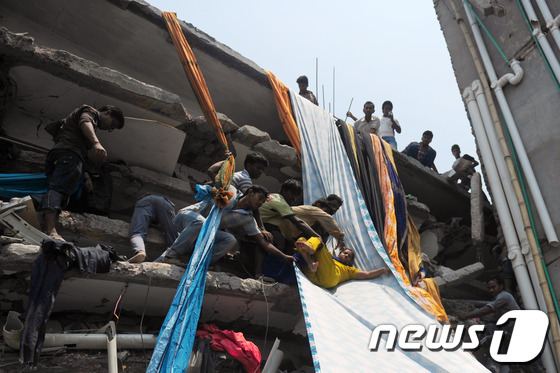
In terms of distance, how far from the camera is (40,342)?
3314mm

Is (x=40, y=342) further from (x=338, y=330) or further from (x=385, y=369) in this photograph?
(x=385, y=369)

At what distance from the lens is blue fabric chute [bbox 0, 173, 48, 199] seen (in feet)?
13.8

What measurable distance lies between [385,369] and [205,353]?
4.71 feet

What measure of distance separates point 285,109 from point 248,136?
87cm

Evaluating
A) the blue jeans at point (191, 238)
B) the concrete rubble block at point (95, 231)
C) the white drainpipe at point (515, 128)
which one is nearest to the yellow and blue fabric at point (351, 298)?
the blue jeans at point (191, 238)

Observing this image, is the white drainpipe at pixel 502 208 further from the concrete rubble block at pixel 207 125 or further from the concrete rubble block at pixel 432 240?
the concrete rubble block at pixel 207 125

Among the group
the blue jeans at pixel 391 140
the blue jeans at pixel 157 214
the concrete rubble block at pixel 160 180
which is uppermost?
the blue jeans at pixel 391 140

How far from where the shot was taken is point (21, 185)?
168 inches

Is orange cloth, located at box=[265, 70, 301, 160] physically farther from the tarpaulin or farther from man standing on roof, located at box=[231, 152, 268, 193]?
the tarpaulin

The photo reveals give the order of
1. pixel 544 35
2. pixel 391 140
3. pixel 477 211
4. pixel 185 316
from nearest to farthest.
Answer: pixel 185 316 → pixel 544 35 → pixel 477 211 → pixel 391 140

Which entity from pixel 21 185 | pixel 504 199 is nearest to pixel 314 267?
pixel 21 185

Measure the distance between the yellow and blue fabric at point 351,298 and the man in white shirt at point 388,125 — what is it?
9.35 ft

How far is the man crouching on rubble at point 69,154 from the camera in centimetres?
411

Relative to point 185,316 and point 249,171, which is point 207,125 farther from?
point 185,316
